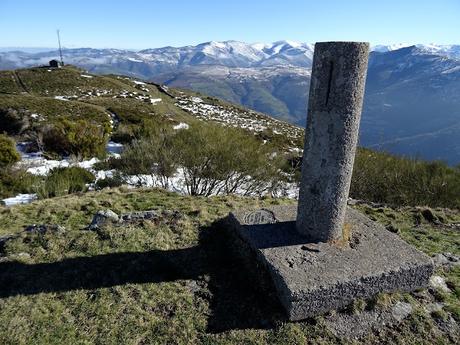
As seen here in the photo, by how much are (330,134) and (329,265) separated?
7.24ft

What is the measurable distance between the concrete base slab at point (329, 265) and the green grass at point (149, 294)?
0.28 m

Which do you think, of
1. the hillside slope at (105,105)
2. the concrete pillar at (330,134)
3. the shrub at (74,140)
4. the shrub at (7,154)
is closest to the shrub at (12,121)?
the hillside slope at (105,105)

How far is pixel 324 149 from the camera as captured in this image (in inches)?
239

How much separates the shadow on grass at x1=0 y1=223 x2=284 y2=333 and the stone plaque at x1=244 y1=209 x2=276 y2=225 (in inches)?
30.1

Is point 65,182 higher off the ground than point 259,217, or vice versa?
point 259,217

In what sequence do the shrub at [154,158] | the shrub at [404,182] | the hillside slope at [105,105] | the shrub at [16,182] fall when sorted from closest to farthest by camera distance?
the shrub at [16,182], the shrub at [154,158], the shrub at [404,182], the hillside slope at [105,105]

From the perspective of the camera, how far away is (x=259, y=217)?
7527 mm

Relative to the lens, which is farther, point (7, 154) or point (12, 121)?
point (12, 121)

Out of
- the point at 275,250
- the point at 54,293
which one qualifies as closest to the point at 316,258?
the point at 275,250

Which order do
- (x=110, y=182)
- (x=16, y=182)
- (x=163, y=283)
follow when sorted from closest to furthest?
(x=163, y=283) → (x=16, y=182) → (x=110, y=182)

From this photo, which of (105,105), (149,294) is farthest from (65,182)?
(105,105)

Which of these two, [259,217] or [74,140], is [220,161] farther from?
[74,140]

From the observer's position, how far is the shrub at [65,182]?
13.5 meters

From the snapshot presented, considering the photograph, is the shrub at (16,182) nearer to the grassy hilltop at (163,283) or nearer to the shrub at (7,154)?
the grassy hilltop at (163,283)
